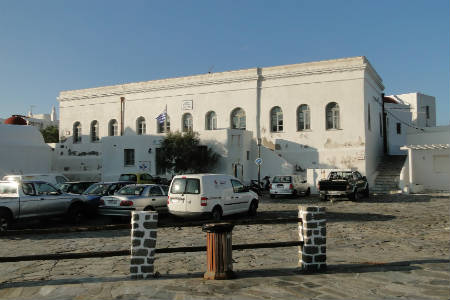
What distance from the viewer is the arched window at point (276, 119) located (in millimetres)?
32969

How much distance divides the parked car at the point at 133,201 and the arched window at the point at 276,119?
19100 millimetres

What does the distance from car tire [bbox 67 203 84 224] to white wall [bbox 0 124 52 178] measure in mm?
21645

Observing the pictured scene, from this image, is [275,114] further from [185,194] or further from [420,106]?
[185,194]

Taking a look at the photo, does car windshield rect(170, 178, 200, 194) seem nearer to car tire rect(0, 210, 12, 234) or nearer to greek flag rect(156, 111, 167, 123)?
car tire rect(0, 210, 12, 234)

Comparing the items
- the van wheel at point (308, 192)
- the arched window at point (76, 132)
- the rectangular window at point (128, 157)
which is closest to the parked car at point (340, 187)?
the van wheel at point (308, 192)

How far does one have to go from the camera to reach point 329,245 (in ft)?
32.3

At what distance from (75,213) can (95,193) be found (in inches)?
78.4

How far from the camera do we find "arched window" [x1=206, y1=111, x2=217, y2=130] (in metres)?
35.4

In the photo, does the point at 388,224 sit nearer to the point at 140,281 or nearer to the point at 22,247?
the point at 140,281

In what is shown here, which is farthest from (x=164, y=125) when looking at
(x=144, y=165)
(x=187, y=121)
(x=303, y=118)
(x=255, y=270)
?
(x=255, y=270)

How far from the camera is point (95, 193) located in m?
16.4

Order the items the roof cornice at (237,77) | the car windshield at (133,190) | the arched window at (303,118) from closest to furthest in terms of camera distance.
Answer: the car windshield at (133,190), the roof cornice at (237,77), the arched window at (303,118)

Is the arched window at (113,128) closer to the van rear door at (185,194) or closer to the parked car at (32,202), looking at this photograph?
the parked car at (32,202)

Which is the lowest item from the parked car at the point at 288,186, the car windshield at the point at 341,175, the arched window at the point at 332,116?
the parked car at the point at 288,186
